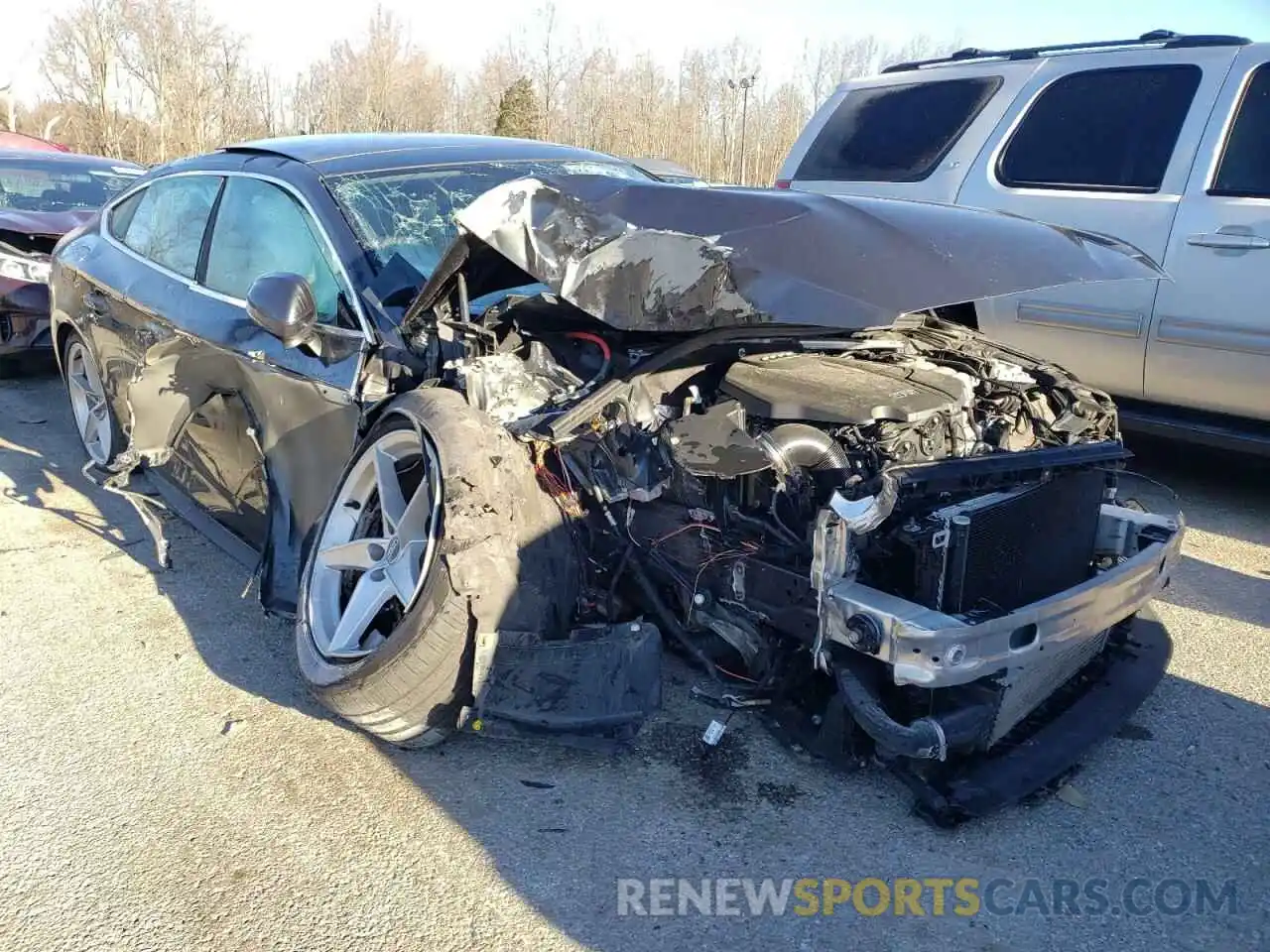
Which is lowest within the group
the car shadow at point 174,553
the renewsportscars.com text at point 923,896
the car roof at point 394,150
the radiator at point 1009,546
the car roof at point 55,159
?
the car shadow at point 174,553

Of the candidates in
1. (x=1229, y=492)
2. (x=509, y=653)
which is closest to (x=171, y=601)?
(x=509, y=653)

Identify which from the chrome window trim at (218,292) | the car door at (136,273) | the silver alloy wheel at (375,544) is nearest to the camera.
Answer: the silver alloy wheel at (375,544)

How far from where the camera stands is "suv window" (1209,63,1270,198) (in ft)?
15.3

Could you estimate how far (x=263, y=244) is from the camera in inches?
154

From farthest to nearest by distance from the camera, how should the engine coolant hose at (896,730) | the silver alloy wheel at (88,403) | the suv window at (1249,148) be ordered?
the silver alloy wheel at (88,403) → the suv window at (1249,148) → the engine coolant hose at (896,730)

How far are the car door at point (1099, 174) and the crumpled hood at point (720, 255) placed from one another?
7.74 ft

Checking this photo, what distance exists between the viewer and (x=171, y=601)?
4078 mm

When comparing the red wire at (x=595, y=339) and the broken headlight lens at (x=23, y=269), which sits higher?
the red wire at (x=595, y=339)

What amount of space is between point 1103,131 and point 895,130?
4.19ft

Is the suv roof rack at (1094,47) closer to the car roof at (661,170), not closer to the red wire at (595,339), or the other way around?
the car roof at (661,170)

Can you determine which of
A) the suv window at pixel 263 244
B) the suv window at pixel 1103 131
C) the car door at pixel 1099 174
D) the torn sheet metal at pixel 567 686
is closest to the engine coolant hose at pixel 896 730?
the torn sheet metal at pixel 567 686

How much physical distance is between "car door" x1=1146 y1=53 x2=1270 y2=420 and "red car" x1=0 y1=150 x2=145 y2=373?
6.84 meters

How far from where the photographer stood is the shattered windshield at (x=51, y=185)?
8.34 metres

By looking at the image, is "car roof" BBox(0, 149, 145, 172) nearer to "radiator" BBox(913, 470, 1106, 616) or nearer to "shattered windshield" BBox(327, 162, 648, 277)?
"shattered windshield" BBox(327, 162, 648, 277)
